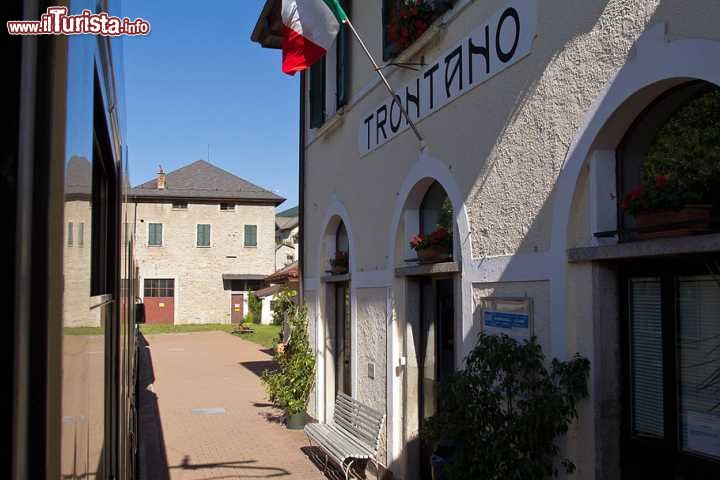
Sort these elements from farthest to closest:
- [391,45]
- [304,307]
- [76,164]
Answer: [304,307] < [391,45] < [76,164]

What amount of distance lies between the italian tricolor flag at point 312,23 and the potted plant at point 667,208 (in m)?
3.85

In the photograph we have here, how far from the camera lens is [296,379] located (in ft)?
34.6

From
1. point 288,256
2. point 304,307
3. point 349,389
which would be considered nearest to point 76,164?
point 349,389

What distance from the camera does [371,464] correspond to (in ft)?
25.6

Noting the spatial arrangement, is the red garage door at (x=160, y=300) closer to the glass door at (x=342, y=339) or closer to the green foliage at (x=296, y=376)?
the green foliage at (x=296, y=376)

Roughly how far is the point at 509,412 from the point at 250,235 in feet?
125

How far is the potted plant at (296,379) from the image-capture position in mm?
10539

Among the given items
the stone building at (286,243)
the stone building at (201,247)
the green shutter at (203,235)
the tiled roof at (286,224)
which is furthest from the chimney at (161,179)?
the tiled roof at (286,224)

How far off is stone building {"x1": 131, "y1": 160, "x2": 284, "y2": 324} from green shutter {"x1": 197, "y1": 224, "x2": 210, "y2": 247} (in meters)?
0.02

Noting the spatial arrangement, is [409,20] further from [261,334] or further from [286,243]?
[286,243]

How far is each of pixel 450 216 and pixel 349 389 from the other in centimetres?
390

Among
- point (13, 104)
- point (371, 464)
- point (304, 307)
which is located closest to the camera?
point (13, 104)

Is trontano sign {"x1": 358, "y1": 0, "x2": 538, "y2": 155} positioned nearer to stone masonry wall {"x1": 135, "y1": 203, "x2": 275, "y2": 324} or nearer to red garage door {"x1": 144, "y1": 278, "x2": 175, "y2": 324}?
stone masonry wall {"x1": 135, "y1": 203, "x2": 275, "y2": 324}

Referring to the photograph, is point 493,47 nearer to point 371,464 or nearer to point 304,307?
point 371,464
